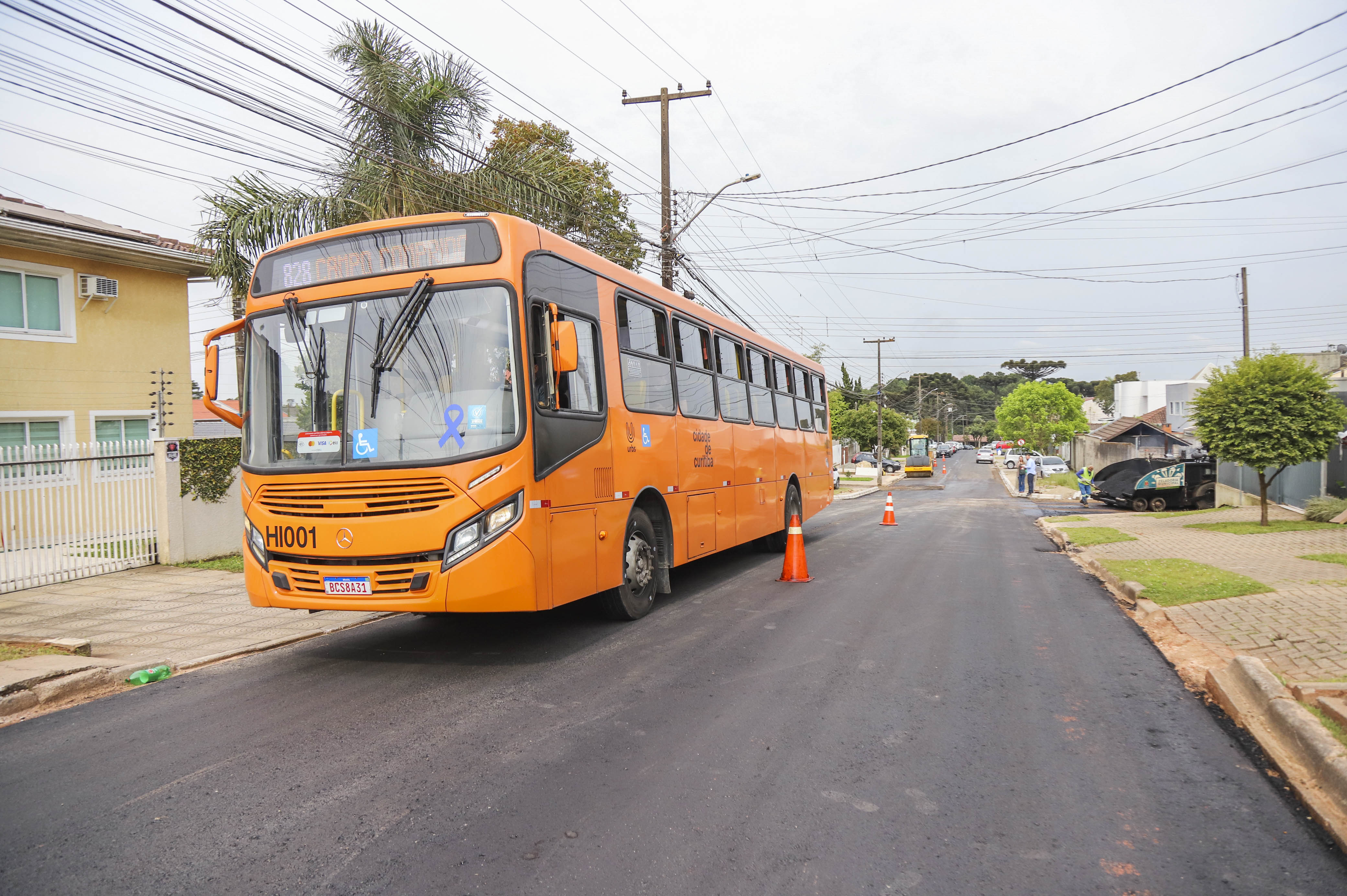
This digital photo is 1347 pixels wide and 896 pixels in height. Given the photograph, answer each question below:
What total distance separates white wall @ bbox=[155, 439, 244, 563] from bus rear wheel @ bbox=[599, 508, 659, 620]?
657 cm

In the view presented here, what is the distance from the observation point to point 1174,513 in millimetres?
22000

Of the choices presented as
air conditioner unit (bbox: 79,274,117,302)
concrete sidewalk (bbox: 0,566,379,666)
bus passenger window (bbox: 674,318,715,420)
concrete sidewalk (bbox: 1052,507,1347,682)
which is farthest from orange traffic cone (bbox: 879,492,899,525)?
air conditioner unit (bbox: 79,274,117,302)

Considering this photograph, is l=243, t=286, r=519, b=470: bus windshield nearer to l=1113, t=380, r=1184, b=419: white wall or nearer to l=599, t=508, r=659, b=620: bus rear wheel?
l=599, t=508, r=659, b=620: bus rear wheel

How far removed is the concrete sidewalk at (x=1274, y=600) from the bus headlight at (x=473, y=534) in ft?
18.0

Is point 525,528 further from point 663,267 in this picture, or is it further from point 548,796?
point 663,267

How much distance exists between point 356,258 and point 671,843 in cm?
503

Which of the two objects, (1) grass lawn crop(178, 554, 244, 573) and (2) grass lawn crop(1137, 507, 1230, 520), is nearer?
(1) grass lawn crop(178, 554, 244, 573)

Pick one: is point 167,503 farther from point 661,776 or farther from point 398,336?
point 661,776

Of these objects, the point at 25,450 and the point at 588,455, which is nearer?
the point at 588,455

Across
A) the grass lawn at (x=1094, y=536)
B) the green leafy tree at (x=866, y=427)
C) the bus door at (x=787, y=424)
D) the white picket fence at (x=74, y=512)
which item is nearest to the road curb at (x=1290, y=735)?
the bus door at (x=787, y=424)

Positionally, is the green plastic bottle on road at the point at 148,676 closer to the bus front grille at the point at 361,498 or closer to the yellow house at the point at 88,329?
the bus front grille at the point at 361,498

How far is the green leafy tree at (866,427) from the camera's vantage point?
68562 millimetres

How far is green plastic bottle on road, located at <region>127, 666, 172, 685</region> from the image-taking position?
6.25 meters

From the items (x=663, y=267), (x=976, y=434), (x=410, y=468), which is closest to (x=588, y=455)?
(x=410, y=468)
